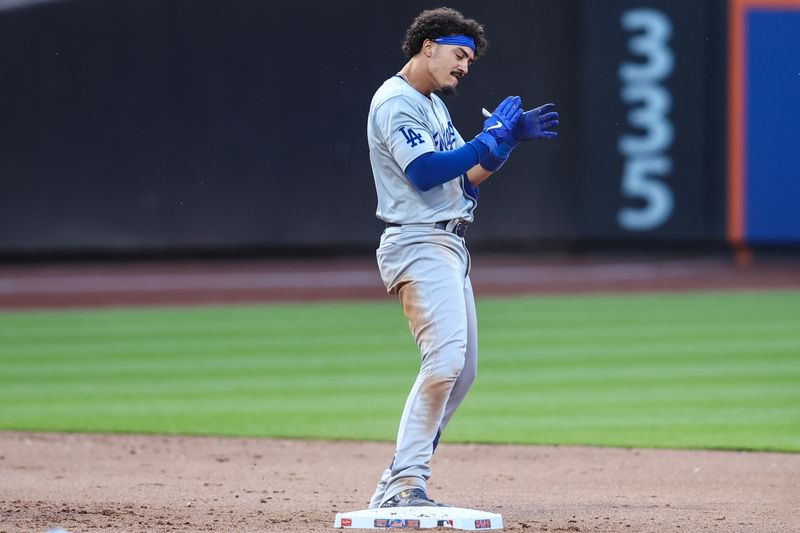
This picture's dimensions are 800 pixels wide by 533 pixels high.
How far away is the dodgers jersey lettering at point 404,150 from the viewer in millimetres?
4504

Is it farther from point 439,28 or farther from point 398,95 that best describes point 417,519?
point 439,28

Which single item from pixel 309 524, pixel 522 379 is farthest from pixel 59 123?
pixel 309 524

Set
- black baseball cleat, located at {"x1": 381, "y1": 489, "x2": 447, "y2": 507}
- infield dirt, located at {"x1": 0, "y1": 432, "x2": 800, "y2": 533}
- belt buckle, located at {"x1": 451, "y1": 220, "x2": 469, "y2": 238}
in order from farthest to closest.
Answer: infield dirt, located at {"x1": 0, "y1": 432, "x2": 800, "y2": 533} < belt buckle, located at {"x1": 451, "y1": 220, "x2": 469, "y2": 238} < black baseball cleat, located at {"x1": 381, "y1": 489, "x2": 447, "y2": 507}

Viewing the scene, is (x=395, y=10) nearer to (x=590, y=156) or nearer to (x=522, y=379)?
(x=590, y=156)

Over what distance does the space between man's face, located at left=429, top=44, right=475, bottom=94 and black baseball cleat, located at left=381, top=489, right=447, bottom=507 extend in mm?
1438

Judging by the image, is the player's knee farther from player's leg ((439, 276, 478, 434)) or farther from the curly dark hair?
the curly dark hair

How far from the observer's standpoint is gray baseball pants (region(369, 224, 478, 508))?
14.9 feet

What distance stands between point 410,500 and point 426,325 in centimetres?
62

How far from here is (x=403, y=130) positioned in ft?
14.8

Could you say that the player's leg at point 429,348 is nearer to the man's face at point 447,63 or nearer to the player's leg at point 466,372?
the player's leg at point 466,372

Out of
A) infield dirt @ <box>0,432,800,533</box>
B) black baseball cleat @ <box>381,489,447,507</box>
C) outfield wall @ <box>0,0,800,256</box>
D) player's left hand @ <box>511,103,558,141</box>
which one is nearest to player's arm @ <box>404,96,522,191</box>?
player's left hand @ <box>511,103,558,141</box>

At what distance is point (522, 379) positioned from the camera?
31.2 feet

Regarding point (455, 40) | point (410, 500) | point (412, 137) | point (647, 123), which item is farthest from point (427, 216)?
point (647, 123)

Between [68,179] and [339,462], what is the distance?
1122cm
